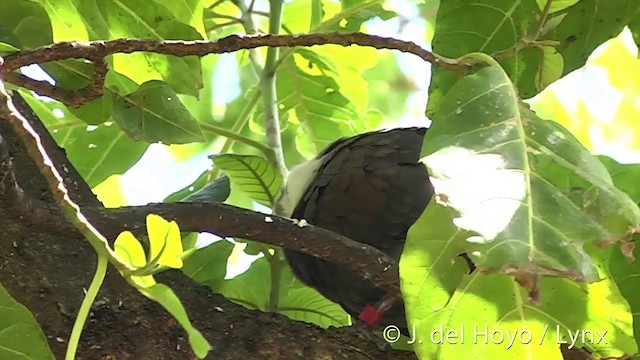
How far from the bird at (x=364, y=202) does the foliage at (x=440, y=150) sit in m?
0.05

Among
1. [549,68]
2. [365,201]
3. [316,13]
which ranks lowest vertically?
[365,201]

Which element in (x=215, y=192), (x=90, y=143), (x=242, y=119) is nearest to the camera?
(x=215, y=192)

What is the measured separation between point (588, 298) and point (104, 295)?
34cm

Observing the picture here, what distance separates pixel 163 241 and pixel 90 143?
0.58 meters

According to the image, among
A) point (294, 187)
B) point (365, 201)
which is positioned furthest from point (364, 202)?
point (294, 187)

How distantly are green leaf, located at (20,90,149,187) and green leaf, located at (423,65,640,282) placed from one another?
0.52 meters

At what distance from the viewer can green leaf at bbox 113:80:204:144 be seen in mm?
752

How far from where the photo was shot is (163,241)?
44 centimetres

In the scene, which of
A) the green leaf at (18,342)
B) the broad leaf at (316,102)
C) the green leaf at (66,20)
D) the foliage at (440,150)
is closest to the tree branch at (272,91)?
the foliage at (440,150)

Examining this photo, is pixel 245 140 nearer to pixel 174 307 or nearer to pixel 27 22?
pixel 27 22

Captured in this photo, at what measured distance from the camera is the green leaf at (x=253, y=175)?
87 centimetres

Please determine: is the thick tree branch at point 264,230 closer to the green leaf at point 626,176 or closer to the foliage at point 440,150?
the foliage at point 440,150

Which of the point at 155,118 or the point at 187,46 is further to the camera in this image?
the point at 155,118

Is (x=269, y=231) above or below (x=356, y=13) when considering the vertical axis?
below
